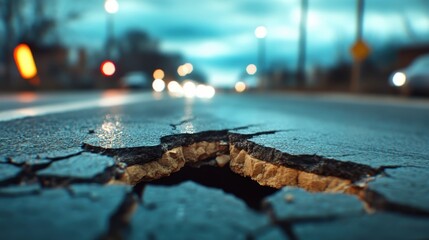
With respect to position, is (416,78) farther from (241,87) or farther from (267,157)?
(241,87)

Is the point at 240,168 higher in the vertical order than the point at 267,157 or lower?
lower

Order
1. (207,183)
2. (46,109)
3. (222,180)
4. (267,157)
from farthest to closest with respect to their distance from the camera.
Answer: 1. (46,109)
2. (222,180)
3. (207,183)
4. (267,157)

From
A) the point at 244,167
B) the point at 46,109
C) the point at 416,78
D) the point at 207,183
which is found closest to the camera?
the point at 244,167

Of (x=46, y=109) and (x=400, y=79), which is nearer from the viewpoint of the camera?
(x=46, y=109)

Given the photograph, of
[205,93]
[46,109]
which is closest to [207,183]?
[46,109]

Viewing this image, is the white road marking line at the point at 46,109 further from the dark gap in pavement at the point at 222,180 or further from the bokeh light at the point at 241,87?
the bokeh light at the point at 241,87

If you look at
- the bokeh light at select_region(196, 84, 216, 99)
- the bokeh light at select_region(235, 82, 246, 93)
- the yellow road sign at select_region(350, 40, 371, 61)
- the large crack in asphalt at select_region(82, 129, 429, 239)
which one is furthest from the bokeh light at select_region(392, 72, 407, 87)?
the bokeh light at select_region(235, 82, 246, 93)

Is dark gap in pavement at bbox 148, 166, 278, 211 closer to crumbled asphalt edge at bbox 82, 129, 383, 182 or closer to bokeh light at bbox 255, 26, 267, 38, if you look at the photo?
crumbled asphalt edge at bbox 82, 129, 383, 182

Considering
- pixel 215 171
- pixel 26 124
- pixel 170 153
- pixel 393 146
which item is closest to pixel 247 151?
pixel 215 171
